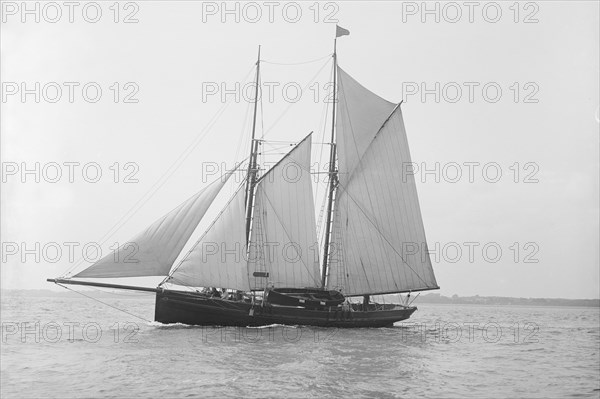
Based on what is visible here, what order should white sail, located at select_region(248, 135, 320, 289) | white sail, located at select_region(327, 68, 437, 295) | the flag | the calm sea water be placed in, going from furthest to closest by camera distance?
the flag
white sail, located at select_region(327, 68, 437, 295)
white sail, located at select_region(248, 135, 320, 289)
the calm sea water

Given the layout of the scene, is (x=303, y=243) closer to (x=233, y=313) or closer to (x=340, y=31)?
(x=233, y=313)

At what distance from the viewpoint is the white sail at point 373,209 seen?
1983 inches

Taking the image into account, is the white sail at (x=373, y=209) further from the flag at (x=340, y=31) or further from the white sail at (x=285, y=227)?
the white sail at (x=285, y=227)

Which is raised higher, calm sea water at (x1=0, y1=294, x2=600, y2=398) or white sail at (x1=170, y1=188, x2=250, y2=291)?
white sail at (x1=170, y1=188, x2=250, y2=291)

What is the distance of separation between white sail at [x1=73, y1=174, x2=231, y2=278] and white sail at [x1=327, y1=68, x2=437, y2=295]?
13811 mm

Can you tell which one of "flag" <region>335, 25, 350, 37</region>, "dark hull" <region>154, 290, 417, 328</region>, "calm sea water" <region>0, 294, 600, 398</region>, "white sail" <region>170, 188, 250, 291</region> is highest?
"flag" <region>335, 25, 350, 37</region>

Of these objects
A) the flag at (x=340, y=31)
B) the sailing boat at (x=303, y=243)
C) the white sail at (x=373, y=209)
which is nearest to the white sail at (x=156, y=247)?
the sailing boat at (x=303, y=243)

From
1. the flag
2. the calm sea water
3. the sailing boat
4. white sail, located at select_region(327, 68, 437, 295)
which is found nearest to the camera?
the calm sea water

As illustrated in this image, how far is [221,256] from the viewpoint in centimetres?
4212

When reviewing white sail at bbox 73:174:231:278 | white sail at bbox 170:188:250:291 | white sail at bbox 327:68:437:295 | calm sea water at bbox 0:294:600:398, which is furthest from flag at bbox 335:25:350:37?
calm sea water at bbox 0:294:600:398

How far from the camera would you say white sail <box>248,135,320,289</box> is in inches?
1848

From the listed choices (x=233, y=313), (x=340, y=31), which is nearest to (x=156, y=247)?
(x=233, y=313)

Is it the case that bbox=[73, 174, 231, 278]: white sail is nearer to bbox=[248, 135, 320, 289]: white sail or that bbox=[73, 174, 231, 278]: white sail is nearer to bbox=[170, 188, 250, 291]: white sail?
bbox=[170, 188, 250, 291]: white sail

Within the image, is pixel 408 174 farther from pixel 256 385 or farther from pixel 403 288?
pixel 256 385
